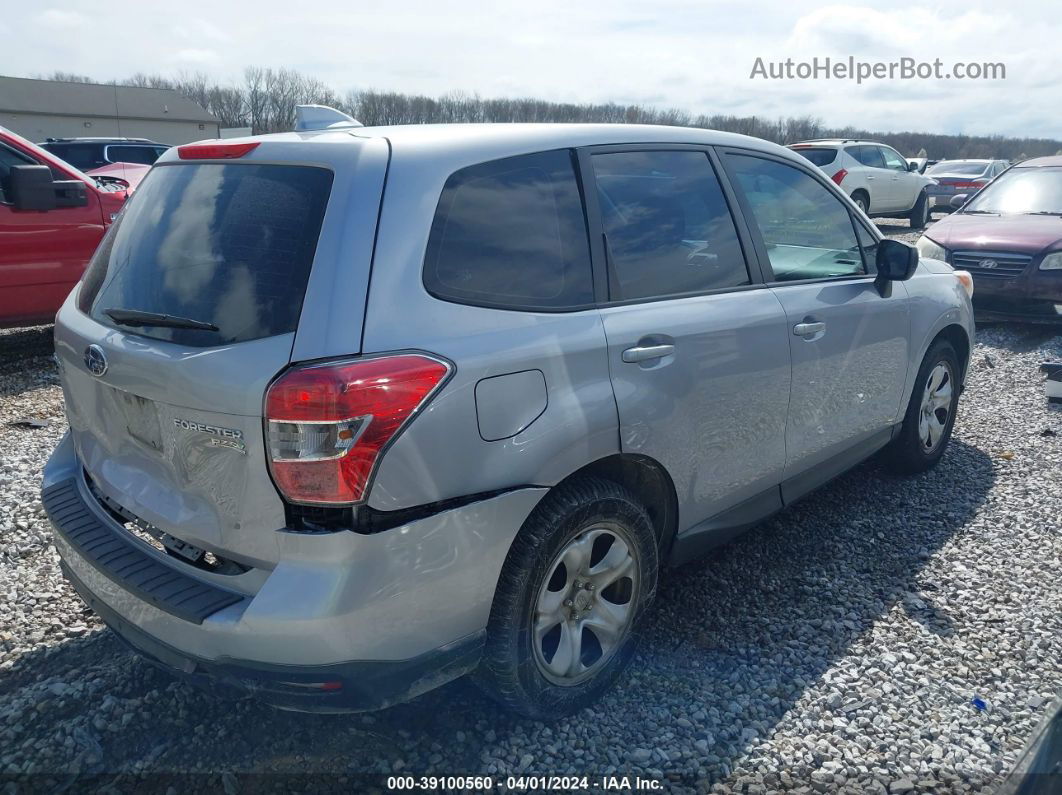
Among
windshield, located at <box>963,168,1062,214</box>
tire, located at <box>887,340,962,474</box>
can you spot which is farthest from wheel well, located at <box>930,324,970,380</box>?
windshield, located at <box>963,168,1062,214</box>

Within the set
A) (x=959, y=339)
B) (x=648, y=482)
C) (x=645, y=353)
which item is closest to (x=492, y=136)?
(x=645, y=353)

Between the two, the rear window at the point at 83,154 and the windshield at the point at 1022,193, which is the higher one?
the windshield at the point at 1022,193

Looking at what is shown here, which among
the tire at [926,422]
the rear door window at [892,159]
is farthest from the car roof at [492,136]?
the rear door window at [892,159]

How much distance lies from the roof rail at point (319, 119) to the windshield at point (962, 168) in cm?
2497

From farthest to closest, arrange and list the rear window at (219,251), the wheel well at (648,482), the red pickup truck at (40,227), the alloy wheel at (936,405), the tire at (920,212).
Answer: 1. the tire at (920,212)
2. the red pickup truck at (40,227)
3. the alloy wheel at (936,405)
4. the wheel well at (648,482)
5. the rear window at (219,251)

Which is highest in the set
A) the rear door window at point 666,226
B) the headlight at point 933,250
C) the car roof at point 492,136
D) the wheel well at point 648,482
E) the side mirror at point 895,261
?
the car roof at point 492,136

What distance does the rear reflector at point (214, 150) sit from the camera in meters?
2.52

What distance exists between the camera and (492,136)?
2539 millimetres

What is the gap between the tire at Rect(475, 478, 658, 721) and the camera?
2375 millimetres

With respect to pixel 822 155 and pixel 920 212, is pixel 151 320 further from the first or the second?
pixel 920 212

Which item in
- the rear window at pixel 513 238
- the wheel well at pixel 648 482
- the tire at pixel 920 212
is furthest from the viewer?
the tire at pixel 920 212

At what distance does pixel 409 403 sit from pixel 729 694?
1.63 meters

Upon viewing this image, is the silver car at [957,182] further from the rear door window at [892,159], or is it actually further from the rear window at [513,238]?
the rear window at [513,238]

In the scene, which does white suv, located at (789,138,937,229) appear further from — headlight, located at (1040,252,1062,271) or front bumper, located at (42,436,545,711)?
front bumper, located at (42,436,545,711)
